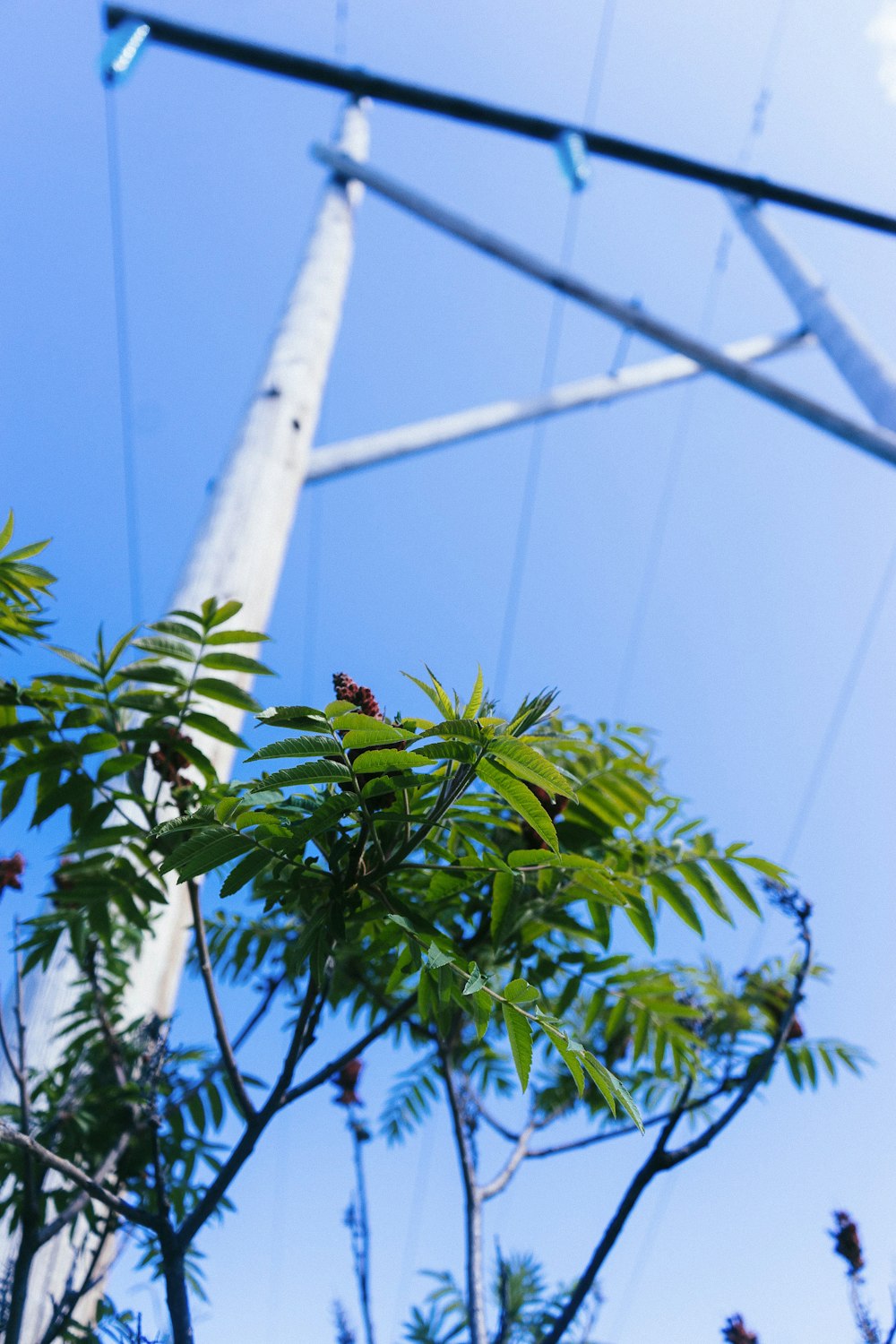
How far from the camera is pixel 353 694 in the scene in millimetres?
996

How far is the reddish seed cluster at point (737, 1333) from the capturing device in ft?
5.04

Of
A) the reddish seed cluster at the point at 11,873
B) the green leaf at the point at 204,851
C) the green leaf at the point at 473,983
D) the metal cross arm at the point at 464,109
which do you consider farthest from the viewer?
the metal cross arm at the point at 464,109

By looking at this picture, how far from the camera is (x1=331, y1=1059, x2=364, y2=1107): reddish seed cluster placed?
74.0 inches

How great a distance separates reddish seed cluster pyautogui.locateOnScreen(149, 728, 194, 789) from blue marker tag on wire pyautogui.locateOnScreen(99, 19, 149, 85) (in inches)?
188

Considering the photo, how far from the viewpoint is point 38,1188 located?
131 centimetres

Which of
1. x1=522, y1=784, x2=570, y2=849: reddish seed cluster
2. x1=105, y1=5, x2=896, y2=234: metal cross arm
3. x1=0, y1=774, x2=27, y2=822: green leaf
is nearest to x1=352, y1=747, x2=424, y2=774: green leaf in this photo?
x1=522, y1=784, x2=570, y2=849: reddish seed cluster

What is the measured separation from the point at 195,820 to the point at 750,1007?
70.8 inches

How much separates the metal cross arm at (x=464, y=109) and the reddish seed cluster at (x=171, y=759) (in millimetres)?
5809

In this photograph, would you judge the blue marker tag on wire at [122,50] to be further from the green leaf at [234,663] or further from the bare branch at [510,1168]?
the bare branch at [510,1168]

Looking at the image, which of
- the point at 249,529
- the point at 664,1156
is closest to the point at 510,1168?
the point at 664,1156

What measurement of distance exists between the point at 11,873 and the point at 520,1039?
4.76 feet

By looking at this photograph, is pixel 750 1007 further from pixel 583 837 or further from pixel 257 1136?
pixel 257 1136

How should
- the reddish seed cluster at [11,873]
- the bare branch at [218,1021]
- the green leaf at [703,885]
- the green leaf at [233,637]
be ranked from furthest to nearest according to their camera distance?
1. the reddish seed cluster at [11,873]
2. the green leaf at [703,885]
3. the green leaf at [233,637]
4. the bare branch at [218,1021]

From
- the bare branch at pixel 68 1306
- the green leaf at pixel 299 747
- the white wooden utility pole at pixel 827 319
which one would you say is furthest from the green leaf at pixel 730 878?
the white wooden utility pole at pixel 827 319
